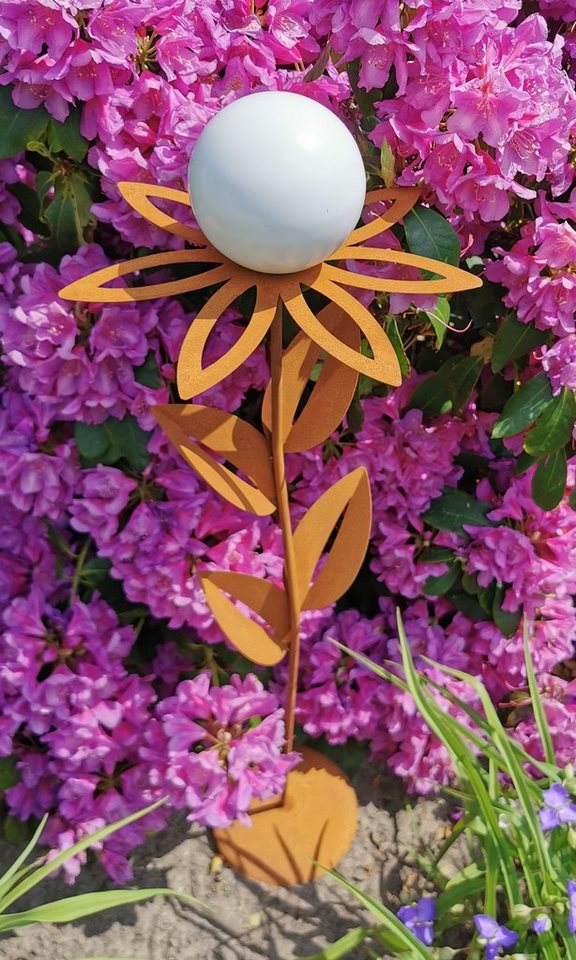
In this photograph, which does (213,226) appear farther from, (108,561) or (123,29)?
(108,561)

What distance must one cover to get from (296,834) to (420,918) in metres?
0.39

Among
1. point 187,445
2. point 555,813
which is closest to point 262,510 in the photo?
point 187,445

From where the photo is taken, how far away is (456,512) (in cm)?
144

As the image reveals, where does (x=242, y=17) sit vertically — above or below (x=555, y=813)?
above

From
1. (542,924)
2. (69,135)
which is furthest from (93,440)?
(542,924)

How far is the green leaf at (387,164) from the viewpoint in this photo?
1.02 meters

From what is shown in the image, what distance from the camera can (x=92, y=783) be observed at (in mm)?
1334

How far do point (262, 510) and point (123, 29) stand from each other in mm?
612

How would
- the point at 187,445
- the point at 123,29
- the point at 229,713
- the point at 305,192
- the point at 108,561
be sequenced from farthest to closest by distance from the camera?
the point at 108,561 → the point at 229,713 → the point at 187,445 → the point at 123,29 → the point at 305,192

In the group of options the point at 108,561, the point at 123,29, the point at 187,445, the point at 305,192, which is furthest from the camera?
the point at 108,561

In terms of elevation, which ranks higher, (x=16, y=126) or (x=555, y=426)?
(x=16, y=126)

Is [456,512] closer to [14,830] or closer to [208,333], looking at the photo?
[208,333]

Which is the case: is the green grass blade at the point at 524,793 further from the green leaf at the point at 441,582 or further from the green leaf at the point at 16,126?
the green leaf at the point at 16,126

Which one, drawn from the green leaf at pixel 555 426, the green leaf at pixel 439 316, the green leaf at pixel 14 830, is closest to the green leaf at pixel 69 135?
the green leaf at pixel 439 316
